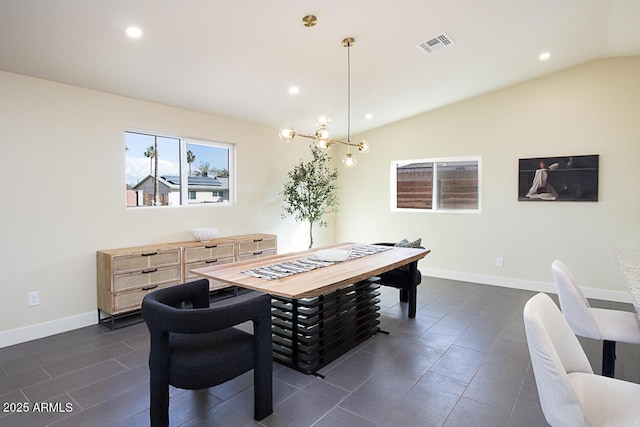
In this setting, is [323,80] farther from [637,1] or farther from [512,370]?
[512,370]

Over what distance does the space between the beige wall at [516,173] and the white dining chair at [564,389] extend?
12.8 ft

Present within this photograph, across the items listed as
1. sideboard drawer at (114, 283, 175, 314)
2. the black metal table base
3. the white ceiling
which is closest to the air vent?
the white ceiling

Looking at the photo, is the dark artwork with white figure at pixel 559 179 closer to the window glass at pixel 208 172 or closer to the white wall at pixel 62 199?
the window glass at pixel 208 172

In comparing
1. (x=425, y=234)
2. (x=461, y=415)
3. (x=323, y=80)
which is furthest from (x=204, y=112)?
(x=461, y=415)

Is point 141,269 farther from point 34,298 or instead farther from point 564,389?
point 564,389

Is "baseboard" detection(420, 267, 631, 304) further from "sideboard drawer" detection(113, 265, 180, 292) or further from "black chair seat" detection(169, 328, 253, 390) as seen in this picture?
"black chair seat" detection(169, 328, 253, 390)

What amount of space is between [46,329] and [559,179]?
→ 631 cm

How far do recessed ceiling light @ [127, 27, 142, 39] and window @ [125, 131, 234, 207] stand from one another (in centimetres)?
148

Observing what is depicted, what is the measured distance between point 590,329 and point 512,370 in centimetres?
82

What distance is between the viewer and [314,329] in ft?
9.07

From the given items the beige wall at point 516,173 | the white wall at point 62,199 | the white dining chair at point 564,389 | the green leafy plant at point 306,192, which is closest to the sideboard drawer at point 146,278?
the white wall at point 62,199

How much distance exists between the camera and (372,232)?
6.57 meters

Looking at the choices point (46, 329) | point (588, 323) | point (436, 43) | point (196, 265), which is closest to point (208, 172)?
point (196, 265)

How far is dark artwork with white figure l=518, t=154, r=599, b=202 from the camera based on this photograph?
4551 mm
